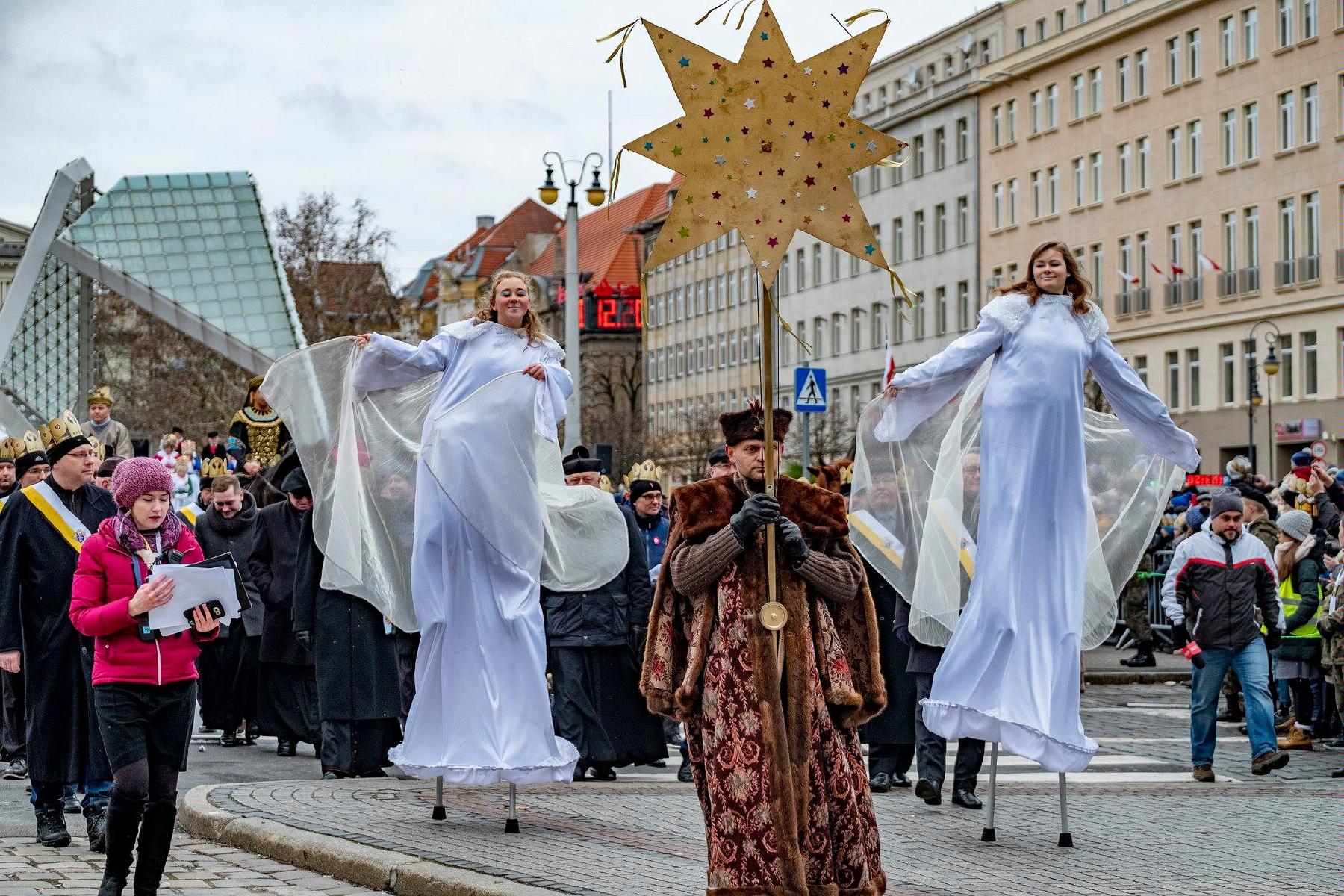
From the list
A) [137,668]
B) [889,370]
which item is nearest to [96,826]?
[137,668]

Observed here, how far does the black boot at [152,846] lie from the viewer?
8.37 metres

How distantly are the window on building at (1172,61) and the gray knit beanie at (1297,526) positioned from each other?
52479 mm

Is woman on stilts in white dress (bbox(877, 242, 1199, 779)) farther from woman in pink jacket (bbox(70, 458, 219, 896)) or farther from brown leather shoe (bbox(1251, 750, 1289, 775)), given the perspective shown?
brown leather shoe (bbox(1251, 750, 1289, 775))

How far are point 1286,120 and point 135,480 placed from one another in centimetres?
5696

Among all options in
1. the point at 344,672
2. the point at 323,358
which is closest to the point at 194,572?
the point at 323,358

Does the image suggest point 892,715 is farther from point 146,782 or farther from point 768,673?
point 146,782

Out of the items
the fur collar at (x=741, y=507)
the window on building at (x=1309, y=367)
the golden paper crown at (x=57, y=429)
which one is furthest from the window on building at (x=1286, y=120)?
the fur collar at (x=741, y=507)

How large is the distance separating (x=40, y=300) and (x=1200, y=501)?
1711 inches

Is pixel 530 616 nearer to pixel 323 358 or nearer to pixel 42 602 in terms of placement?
pixel 323 358

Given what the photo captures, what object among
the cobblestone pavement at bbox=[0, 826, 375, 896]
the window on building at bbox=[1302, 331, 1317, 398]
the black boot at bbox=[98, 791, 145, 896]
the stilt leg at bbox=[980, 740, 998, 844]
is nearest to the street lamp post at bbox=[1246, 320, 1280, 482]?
the window on building at bbox=[1302, 331, 1317, 398]

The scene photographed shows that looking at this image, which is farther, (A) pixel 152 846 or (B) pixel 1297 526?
(B) pixel 1297 526

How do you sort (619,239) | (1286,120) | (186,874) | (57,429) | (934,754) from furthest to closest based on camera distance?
(619,239) < (1286,120) < (57,429) < (934,754) < (186,874)

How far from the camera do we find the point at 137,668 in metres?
8.42

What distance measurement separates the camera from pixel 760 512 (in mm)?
7828
